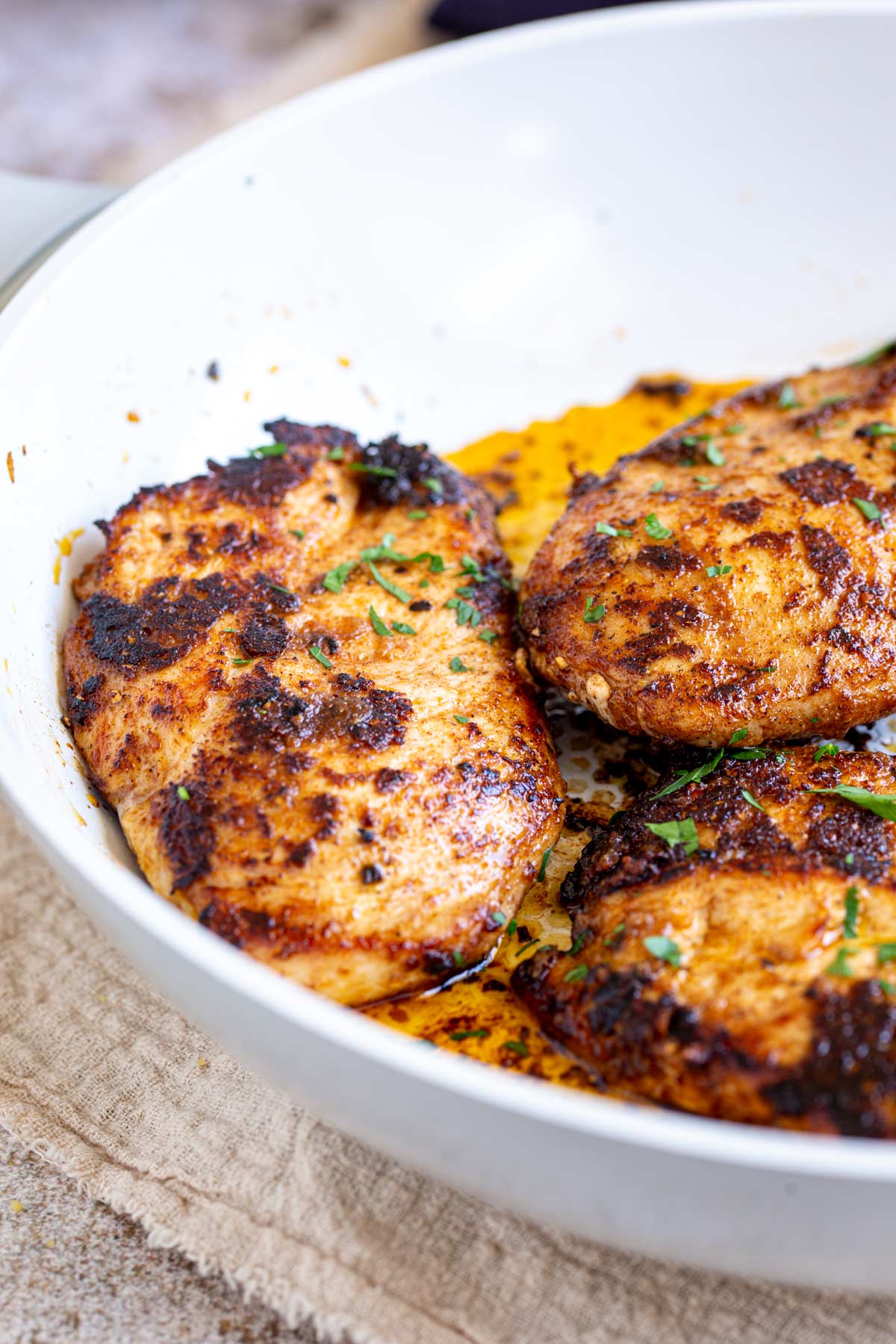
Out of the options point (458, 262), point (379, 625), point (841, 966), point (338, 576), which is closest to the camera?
point (841, 966)

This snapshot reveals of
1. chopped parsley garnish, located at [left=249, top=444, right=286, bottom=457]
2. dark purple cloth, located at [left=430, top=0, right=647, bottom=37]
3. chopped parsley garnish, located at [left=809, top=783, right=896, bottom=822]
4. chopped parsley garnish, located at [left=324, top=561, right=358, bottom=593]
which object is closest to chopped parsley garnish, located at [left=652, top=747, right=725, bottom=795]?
chopped parsley garnish, located at [left=809, top=783, right=896, bottom=822]

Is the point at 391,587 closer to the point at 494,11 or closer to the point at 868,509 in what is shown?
the point at 868,509

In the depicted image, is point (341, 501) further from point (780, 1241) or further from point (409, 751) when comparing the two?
point (780, 1241)

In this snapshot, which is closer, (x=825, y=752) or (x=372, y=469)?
(x=825, y=752)

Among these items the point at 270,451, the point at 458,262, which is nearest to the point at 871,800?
the point at 270,451

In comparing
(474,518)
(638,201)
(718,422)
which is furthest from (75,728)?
(638,201)

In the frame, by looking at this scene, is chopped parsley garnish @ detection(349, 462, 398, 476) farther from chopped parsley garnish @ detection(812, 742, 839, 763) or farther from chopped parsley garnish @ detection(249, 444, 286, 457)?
chopped parsley garnish @ detection(812, 742, 839, 763)

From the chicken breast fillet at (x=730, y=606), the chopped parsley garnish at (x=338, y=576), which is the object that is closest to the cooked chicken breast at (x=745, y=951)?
the chicken breast fillet at (x=730, y=606)
